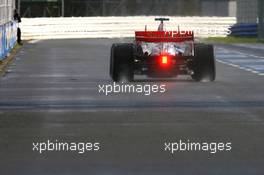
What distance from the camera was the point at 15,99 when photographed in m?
19.6

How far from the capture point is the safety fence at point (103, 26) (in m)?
71.9

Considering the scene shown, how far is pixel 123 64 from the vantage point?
2394cm

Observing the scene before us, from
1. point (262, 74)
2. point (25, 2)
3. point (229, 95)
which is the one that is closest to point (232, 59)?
point (262, 74)

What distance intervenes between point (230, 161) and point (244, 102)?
769cm

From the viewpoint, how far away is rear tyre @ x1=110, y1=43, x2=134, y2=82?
23891 mm

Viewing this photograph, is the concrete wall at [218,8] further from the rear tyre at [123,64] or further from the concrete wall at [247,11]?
the rear tyre at [123,64]
